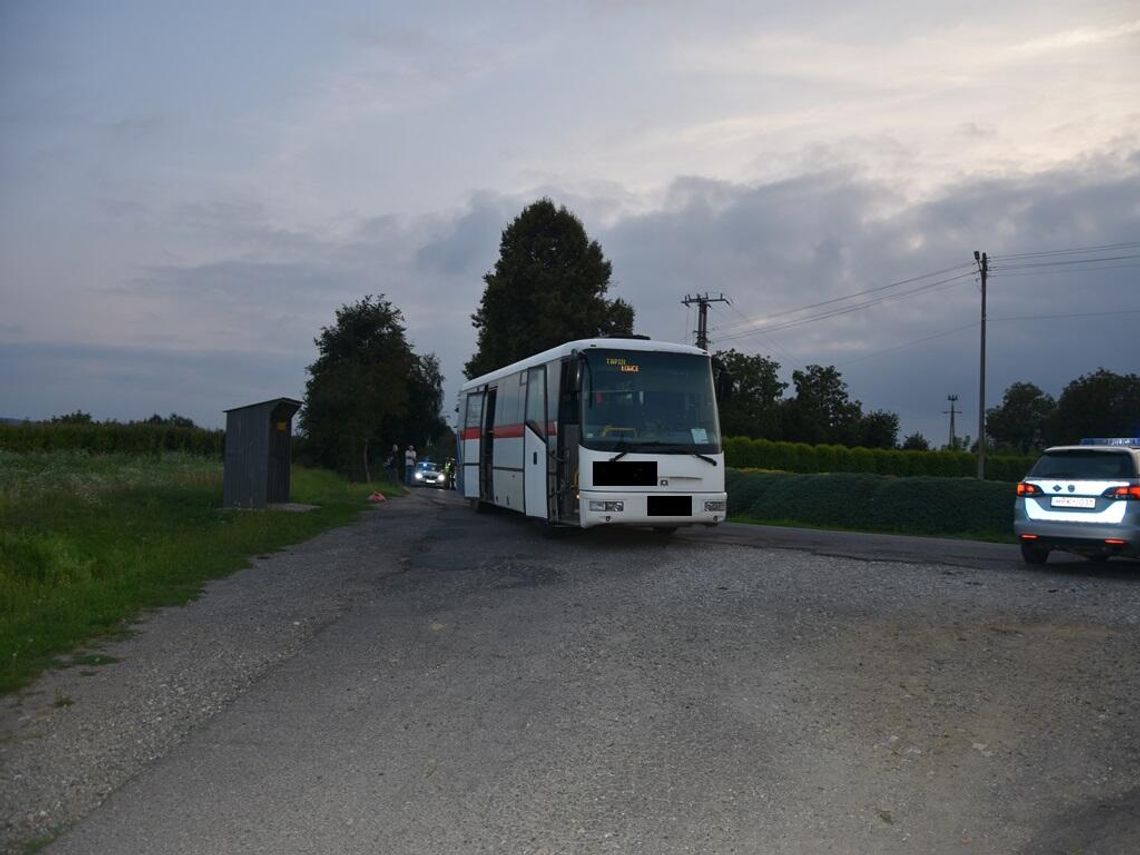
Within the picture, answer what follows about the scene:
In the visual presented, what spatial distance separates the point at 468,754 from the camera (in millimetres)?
6625

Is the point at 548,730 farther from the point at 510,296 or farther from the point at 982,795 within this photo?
the point at 510,296

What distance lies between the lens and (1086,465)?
1439 cm

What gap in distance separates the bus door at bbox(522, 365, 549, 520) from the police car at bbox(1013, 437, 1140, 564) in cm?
745

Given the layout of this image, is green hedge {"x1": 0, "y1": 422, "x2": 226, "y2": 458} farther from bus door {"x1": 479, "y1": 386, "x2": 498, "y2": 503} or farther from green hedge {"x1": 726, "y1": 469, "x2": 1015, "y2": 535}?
green hedge {"x1": 726, "y1": 469, "x2": 1015, "y2": 535}

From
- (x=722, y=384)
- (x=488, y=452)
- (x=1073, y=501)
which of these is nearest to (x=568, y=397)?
(x=722, y=384)

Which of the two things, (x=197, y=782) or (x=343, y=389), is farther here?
(x=343, y=389)

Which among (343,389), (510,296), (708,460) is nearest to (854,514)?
(708,460)

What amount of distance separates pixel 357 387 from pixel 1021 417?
198ft

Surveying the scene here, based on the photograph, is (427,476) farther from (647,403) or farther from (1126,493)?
(1126,493)

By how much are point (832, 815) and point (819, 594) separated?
632 centimetres

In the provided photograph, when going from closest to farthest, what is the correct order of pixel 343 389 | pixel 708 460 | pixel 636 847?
pixel 636 847, pixel 708 460, pixel 343 389

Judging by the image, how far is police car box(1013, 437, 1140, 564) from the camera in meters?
13.8

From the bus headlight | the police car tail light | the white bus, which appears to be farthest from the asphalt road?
the white bus

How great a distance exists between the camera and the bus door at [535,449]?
60.2 ft
